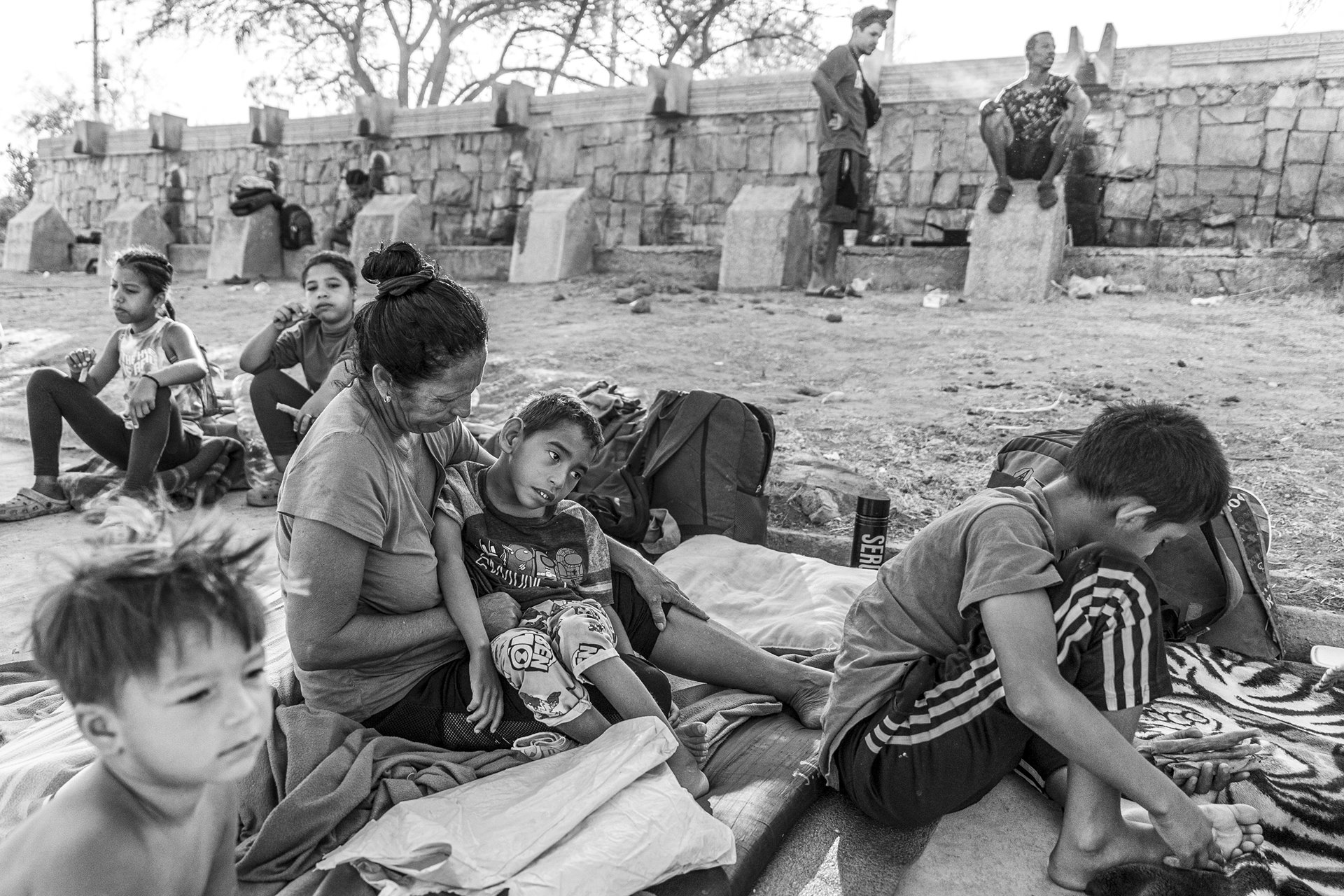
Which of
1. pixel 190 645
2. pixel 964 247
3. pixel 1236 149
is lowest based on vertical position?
pixel 190 645

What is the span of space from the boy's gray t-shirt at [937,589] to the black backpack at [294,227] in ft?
41.6

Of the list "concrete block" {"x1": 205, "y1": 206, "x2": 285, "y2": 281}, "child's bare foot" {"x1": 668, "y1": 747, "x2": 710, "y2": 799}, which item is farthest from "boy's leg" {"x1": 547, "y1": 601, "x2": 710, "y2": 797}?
"concrete block" {"x1": 205, "y1": 206, "x2": 285, "y2": 281}

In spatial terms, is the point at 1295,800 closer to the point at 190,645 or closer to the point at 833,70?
the point at 190,645

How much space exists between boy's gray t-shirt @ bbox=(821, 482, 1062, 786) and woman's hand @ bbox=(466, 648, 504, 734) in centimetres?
69

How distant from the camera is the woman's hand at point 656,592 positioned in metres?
2.46

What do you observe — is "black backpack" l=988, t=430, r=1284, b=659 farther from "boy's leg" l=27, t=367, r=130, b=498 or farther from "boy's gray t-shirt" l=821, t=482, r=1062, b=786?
"boy's leg" l=27, t=367, r=130, b=498

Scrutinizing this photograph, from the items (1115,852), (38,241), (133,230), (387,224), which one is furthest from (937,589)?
(38,241)

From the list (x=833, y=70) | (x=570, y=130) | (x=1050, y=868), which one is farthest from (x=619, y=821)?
(x=570, y=130)

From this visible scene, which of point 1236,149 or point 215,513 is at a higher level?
point 1236,149

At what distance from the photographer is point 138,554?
1.09 m

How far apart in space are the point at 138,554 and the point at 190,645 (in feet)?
0.38

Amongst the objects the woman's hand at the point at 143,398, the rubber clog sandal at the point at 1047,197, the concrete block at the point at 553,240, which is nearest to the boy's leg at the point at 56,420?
the woman's hand at the point at 143,398

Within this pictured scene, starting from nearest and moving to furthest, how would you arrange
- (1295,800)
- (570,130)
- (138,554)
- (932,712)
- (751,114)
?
(138,554), (932,712), (1295,800), (751,114), (570,130)

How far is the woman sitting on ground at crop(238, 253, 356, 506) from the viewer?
3984mm
